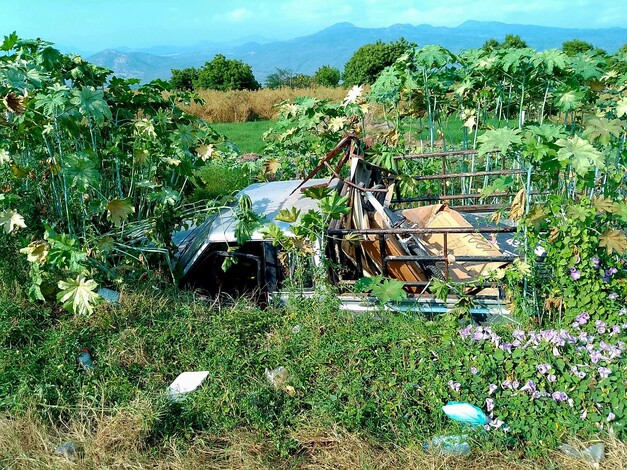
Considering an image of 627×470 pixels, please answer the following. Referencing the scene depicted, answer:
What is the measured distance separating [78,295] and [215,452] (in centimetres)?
157

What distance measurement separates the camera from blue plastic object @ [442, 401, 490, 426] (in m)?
3.48

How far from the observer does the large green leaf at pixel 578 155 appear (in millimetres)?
3738

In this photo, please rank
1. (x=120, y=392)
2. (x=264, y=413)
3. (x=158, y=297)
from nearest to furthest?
(x=264, y=413)
(x=120, y=392)
(x=158, y=297)

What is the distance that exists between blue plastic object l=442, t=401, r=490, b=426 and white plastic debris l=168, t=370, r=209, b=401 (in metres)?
1.62

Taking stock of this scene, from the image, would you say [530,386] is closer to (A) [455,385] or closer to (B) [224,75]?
(A) [455,385]

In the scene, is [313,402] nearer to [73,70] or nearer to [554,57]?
[73,70]

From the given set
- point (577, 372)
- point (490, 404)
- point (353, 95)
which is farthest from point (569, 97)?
point (490, 404)

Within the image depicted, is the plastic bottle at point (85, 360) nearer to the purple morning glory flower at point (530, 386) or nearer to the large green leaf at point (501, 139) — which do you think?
the purple morning glory flower at point (530, 386)

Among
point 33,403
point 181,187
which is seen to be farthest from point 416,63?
point 33,403

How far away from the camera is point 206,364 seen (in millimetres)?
4250

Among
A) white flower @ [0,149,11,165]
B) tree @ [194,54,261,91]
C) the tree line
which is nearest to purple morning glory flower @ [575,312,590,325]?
white flower @ [0,149,11,165]

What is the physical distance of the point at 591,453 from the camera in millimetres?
3250

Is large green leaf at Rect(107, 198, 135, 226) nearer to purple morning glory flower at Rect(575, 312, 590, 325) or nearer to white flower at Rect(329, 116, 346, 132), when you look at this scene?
white flower at Rect(329, 116, 346, 132)

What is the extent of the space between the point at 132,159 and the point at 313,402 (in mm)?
2692
